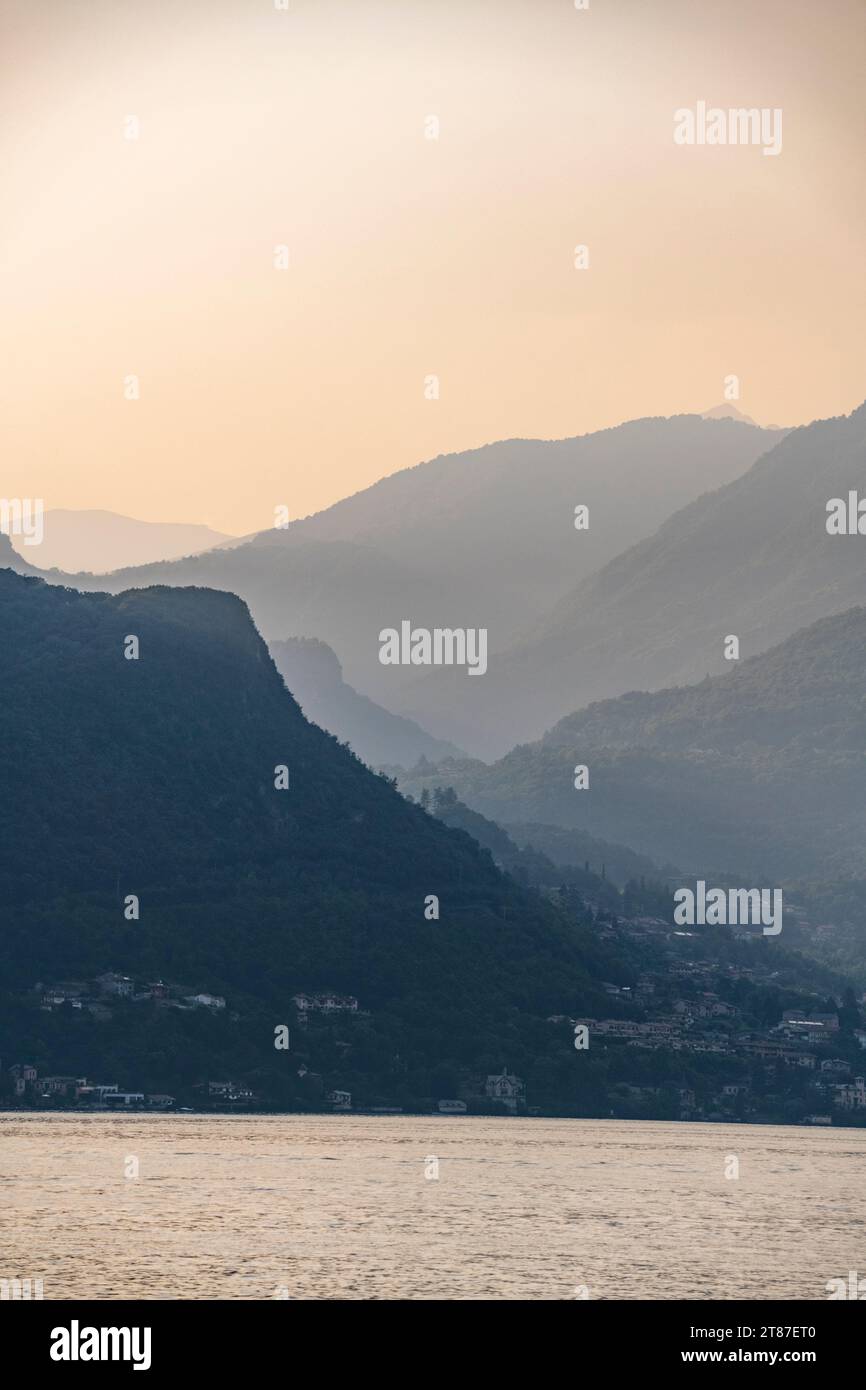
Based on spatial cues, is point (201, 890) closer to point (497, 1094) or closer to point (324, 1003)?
point (324, 1003)

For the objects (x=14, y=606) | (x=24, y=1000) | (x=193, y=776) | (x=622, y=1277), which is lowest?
(x=622, y=1277)

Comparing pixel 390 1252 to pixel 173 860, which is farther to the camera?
pixel 173 860

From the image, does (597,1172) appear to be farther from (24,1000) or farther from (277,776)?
(277,776)

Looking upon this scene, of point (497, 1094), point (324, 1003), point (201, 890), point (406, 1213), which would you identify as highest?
point (201, 890)

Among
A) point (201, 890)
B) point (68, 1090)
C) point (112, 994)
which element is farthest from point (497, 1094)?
point (68, 1090)
